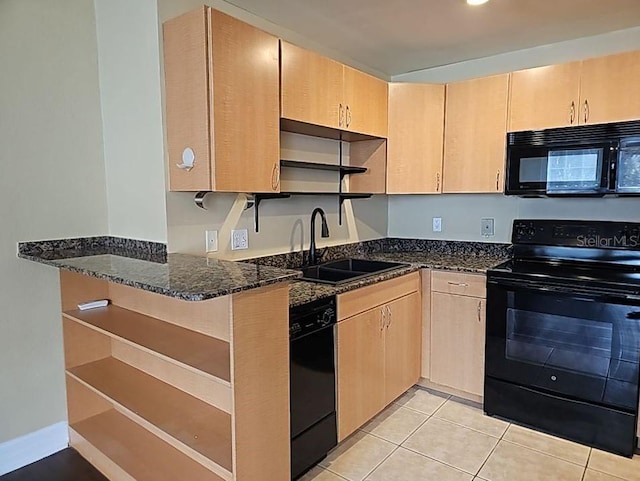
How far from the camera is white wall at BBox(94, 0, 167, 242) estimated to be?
6.88ft

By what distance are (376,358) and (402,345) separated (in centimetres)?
32

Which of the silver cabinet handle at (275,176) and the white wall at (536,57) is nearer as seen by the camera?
the silver cabinet handle at (275,176)

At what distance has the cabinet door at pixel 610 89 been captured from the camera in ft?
7.89

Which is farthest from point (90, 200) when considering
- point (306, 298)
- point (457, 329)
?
point (457, 329)

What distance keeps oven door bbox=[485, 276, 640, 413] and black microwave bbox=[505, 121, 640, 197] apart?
24.7 inches

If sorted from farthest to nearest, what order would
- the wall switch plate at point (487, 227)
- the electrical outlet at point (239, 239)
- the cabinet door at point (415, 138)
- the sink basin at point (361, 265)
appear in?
the wall switch plate at point (487, 227), the cabinet door at point (415, 138), the sink basin at point (361, 265), the electrical outlet at point (239, 239)

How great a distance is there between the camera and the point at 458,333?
2.83m

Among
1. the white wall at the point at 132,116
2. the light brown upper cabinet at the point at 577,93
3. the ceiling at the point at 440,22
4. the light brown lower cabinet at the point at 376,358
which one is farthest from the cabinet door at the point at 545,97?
the white wall at the point at 132,116

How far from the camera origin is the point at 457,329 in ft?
9.29

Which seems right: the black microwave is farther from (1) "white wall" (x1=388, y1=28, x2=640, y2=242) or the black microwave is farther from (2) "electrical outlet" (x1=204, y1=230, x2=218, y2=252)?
(2) "electrical outlet" (x1=204, y1=230, x2=218, y2=252)

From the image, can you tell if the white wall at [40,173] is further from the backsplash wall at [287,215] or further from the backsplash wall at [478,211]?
the backsplash wall at [478,211]

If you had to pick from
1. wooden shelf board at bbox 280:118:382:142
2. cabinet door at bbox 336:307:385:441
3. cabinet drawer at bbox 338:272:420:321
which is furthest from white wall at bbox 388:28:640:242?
cabinet door at bbox 336:307:385:441

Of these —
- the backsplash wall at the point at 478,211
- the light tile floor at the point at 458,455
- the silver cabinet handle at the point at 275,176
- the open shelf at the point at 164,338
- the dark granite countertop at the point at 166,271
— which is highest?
the silver cabinet handle at the point at 275,176

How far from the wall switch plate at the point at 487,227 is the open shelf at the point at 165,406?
233 cm
